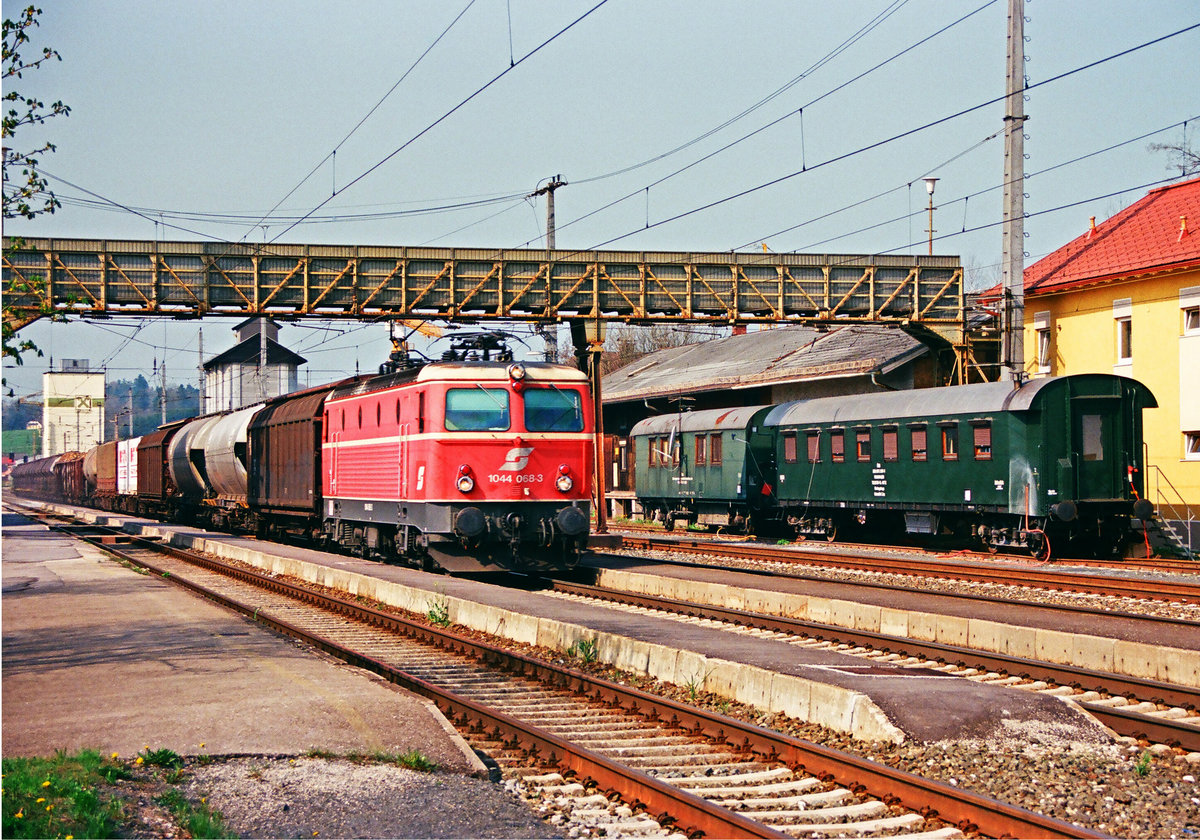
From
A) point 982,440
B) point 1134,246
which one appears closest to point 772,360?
point 1134,246

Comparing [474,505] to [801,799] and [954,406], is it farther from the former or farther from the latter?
[801,799]

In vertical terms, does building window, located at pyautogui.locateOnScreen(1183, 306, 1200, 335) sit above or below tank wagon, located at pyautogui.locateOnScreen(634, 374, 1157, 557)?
above

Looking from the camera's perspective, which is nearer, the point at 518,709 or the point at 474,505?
the point at 518,709

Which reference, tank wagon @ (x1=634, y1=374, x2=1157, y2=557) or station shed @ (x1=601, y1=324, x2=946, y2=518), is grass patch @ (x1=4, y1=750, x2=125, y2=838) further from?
station shed @ (x1=601, y1=324, x2=946, y2=518)

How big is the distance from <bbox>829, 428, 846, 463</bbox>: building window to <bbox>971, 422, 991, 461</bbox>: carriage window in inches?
179

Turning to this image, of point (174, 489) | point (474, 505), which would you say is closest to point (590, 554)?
point (474, 505)

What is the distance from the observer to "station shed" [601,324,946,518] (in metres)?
36.5

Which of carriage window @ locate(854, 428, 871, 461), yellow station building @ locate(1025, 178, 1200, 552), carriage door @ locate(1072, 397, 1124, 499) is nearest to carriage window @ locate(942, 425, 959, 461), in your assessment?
carriage door @ locate(1072, 397, 1124, 499)

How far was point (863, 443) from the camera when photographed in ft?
91.7

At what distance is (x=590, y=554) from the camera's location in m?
27.2

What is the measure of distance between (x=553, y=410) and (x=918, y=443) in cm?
957

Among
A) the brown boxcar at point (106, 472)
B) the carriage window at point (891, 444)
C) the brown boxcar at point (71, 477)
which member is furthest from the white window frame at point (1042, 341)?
the brown boxcar at point (71, 477)

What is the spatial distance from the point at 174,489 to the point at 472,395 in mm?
28023

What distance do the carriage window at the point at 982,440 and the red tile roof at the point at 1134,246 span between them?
733 centimetres
